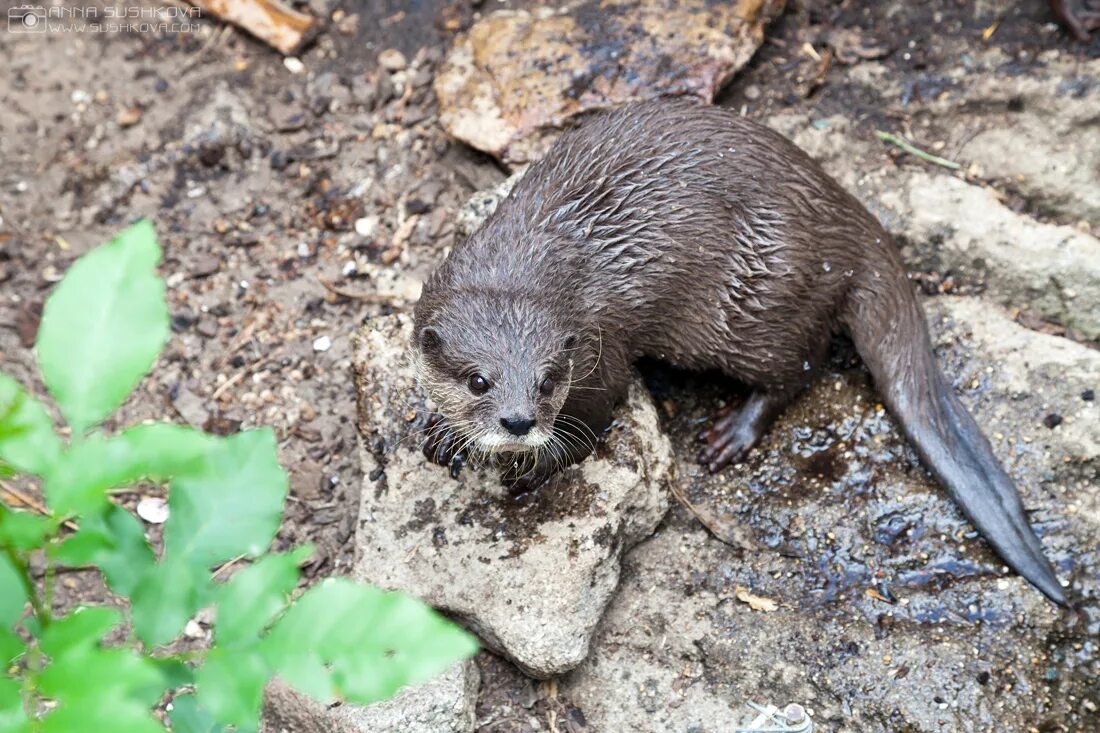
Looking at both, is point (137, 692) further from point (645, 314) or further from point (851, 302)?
point (851, 302)

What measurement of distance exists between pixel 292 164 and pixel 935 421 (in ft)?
→ 7.73

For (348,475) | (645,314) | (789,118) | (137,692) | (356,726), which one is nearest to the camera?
(137,692)

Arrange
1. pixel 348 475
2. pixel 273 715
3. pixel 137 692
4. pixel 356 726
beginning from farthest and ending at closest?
1. pixel 348 475
2. pixel 273 715
3. pixel 356 726
4. pixel 137 692

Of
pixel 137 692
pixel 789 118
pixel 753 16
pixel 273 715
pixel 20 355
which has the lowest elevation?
pixel 273 715

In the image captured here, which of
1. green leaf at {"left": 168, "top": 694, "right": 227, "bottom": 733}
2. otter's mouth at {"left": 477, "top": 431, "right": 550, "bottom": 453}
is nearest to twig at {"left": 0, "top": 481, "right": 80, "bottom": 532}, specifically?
otter's mouth at {"left": 477, "top": 431, "right": 550, "bottom": 453}

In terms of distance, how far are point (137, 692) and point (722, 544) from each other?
6.41 ft

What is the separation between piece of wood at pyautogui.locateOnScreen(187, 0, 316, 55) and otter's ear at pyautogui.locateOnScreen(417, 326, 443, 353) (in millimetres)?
2018

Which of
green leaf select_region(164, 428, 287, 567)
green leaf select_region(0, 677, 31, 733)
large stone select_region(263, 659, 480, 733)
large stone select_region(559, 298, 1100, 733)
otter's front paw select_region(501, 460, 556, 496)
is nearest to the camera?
green leaf select_region(0, 677, 31, 733)

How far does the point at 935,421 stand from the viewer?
2.72 metres

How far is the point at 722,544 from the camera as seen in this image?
275 centimetres

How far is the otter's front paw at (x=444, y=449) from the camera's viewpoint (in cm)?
264

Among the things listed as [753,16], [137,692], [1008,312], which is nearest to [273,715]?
[137,692]

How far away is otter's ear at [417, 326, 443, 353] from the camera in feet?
7.82

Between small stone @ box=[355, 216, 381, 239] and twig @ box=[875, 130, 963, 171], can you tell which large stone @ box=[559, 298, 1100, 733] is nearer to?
twig @ box=[875, 130, 963, 171]
